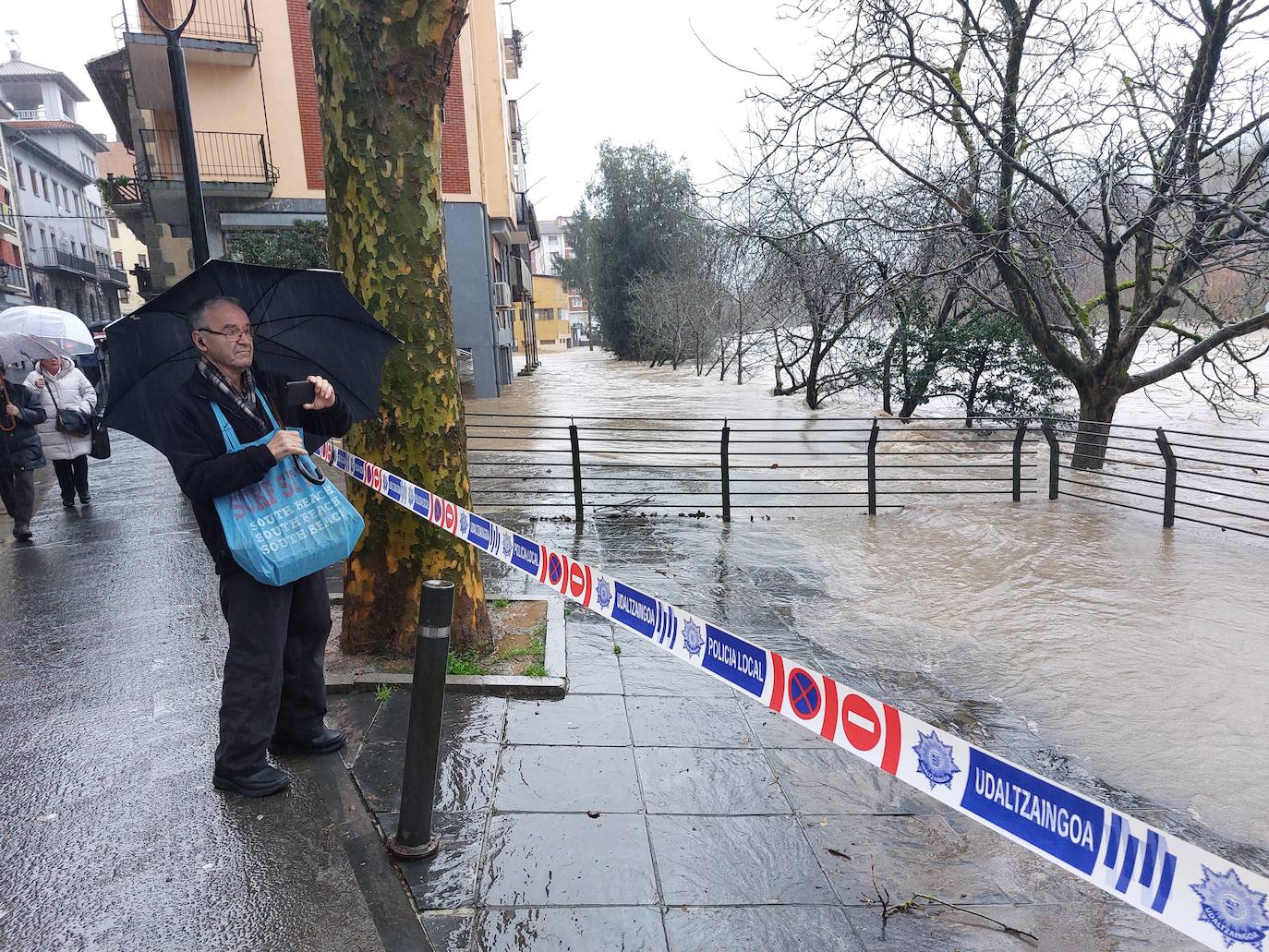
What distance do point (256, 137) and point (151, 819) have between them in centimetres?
2293

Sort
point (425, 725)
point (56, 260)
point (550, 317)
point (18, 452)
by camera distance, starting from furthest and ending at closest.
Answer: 1. point (550, 317)
2. point (56, 260)
3. point (18, 452)
4. point (425, 725)

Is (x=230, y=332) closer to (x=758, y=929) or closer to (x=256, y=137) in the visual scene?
(x=758, y=929)

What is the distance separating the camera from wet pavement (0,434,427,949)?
2.65 meters

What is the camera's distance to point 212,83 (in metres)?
22.0

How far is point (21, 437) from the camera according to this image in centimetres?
759

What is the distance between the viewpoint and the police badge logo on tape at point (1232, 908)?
144 centimetres

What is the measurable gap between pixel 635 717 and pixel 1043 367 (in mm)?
14958

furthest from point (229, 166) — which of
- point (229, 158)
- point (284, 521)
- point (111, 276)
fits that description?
point (111, 276)

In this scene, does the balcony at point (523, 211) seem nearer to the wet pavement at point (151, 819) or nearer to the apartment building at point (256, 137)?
the apartment building at point (256, 137)

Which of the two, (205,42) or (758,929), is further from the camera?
(205,42)

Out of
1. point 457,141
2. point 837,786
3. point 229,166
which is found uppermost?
point 457,141

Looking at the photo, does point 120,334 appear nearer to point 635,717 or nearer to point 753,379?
point 635,717

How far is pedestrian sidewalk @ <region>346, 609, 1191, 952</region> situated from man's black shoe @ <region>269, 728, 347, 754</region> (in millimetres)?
118

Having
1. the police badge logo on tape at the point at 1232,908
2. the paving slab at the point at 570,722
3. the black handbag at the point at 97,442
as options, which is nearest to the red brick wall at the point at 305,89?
the black handbag at the point at 97,442
